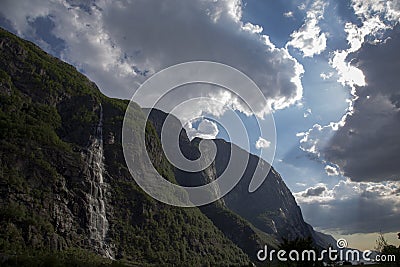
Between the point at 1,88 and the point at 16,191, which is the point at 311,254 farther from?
the point at 1,88

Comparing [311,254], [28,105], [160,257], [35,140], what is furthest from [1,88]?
[311,254]

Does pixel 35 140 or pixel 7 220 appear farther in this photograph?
pixel 35 140

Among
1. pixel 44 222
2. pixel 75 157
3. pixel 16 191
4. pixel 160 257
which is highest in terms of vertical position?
pixel 75 157

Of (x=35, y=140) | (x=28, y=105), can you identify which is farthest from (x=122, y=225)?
(x=28, y=105)

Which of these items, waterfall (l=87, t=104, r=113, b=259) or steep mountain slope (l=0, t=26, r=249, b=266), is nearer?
steep mountain slope (l=0, t=26, r=249, b=266)

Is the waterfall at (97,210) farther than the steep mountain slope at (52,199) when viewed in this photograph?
Yes

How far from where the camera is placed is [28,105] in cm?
19762

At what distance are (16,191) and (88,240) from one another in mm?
35592

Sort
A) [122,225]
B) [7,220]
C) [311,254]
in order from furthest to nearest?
[122,225] < [7,220] < [311,254]

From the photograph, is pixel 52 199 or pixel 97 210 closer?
pixel 52 199

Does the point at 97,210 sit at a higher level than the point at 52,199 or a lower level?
lower

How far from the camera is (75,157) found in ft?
611

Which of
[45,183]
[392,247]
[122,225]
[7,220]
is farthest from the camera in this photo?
[122,225]

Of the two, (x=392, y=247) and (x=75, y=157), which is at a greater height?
(x=75, y=157)
